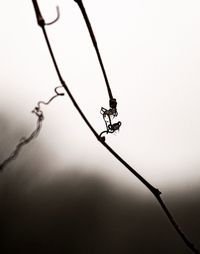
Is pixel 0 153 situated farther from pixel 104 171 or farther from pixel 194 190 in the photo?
pixel 194 190

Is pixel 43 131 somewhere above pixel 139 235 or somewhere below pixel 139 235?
above

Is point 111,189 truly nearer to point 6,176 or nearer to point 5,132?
point 6,176

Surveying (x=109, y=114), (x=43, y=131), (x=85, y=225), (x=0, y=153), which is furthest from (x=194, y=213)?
(x=109, y=114)

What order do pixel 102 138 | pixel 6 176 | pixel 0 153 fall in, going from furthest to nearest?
pixel 6 176 → pixel 0 153 → pixel 102 138

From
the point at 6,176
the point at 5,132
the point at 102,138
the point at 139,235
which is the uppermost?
the point at 5,132

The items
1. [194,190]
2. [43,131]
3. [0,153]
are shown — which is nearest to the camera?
[0,153]

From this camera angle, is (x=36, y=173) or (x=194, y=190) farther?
(x=194, y=190)

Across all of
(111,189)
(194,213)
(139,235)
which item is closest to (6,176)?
(111,189)
